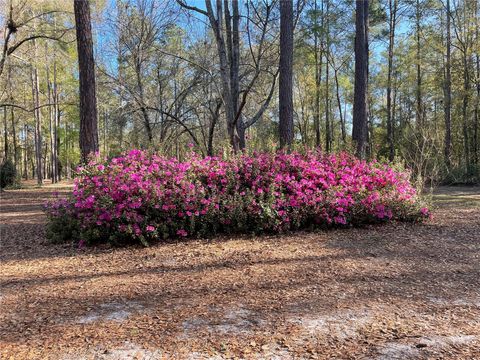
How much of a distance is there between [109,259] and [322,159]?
3.77 m

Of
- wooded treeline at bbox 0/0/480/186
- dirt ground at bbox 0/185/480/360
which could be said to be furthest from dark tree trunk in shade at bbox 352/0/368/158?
dirt ground at bbox 0/185/480/360

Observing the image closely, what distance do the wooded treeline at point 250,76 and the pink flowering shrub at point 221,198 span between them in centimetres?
74

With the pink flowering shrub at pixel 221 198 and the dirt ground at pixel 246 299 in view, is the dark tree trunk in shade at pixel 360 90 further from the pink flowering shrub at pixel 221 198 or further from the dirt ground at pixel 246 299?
the dirt ground at pixel 246 299

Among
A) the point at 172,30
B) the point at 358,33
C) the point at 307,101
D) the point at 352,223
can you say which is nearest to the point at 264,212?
the point at 352,223

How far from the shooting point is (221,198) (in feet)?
16.3

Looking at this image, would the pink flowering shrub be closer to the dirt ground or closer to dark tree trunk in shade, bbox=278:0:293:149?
the dirt ground

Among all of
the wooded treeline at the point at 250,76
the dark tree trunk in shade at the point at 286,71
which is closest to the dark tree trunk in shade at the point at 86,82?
the wooded treeline at the point at 250,76

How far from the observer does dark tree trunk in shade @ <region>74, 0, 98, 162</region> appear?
21.4ft

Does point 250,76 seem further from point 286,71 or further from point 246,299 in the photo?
point 246,299

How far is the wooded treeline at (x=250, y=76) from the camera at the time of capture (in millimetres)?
8602

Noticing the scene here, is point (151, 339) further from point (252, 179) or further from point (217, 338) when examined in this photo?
point (252, 179)

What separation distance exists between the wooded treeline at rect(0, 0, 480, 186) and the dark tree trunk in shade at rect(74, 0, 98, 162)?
1.51 feet

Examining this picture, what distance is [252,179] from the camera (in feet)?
17.6

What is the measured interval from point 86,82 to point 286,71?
413 centimetres
